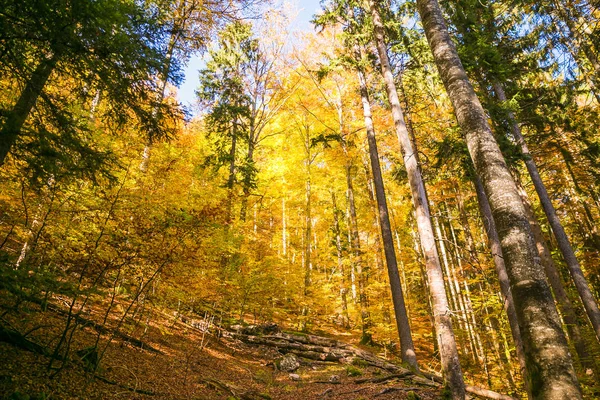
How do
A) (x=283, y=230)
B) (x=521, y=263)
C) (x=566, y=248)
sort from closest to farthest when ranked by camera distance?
(x=521, y=263), (x=566, y=248), (x=283, y=230)

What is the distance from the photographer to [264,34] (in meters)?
17.1

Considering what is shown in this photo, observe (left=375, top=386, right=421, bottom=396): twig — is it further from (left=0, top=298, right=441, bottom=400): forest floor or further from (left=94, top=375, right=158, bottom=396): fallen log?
(left=94, top=375, right=158, bottom=396): fallen log

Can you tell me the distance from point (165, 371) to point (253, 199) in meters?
12.1

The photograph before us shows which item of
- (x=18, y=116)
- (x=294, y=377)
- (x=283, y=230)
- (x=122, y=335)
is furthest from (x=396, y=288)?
(x=283, y=230)

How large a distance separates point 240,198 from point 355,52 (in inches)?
292

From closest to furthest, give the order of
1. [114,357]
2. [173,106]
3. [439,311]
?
[114,357]
[439,311]
[173,106]

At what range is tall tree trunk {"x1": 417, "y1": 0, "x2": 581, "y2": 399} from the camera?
2127 mm

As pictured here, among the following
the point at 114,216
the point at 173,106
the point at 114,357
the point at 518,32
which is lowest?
the point at 114,357

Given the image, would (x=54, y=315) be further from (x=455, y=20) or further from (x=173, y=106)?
(x=455, y=20)

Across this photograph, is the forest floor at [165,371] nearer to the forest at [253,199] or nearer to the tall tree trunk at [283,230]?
the forest at [253,199]

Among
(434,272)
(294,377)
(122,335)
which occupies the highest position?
(434,272)

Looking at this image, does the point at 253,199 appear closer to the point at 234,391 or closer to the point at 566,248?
the point at 234,391

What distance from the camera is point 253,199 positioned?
17578 millimetres

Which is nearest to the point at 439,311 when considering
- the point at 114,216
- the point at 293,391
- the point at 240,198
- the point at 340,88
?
the point at 293,391
